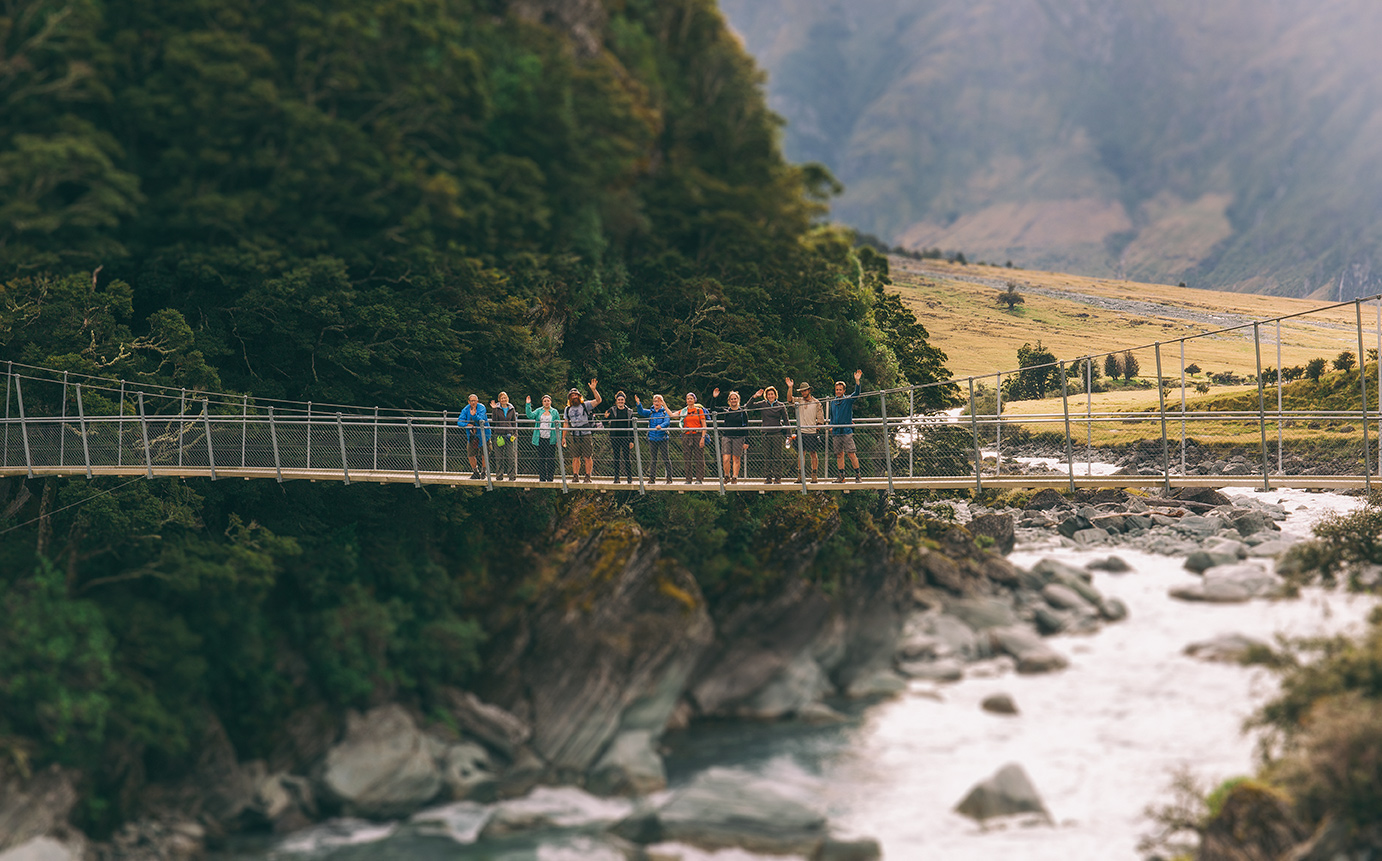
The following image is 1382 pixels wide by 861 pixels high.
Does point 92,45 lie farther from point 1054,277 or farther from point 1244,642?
point 1054,277

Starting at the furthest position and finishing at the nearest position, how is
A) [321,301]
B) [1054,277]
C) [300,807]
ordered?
[1054,277], [321,301], [300,807]

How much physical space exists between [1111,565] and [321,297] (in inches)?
675

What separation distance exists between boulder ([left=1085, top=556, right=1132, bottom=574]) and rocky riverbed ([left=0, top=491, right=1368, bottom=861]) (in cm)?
11

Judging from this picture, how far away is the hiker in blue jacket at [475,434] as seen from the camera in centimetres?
1978

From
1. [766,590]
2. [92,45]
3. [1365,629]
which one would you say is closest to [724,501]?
[766,590]

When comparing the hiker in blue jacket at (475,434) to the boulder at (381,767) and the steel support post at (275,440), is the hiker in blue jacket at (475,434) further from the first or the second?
the boulder at (381,767)

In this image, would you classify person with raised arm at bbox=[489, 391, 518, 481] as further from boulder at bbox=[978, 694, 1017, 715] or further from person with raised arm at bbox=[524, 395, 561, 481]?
boulder at bbox=[978, 694, 1017, 715]

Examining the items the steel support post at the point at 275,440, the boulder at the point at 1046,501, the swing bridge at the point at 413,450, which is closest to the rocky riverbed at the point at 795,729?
the swing bridge at the point at 413,450

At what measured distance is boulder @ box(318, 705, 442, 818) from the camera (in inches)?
807

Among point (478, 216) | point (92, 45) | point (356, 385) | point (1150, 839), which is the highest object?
point (92, 45)

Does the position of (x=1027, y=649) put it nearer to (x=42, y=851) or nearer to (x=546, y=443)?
(x=546, y=443)

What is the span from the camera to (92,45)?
2172 cm

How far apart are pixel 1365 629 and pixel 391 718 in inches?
591

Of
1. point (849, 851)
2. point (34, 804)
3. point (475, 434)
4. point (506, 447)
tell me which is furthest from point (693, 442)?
point (34, 804)
